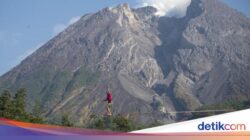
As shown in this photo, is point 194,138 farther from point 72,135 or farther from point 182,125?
point 72,135

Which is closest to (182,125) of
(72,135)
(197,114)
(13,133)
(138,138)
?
(197,114)

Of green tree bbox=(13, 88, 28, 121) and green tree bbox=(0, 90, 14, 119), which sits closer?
green tree bbox=(0, 90, 14, 119)

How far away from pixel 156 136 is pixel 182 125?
0.82m

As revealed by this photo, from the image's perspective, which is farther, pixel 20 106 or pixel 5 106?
pixel 20 106

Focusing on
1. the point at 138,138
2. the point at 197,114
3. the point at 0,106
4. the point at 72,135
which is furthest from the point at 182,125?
the point at 0,106

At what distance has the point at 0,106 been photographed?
127 feet

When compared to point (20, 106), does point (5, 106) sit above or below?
below

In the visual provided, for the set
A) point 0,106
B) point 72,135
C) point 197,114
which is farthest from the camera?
point 0,106

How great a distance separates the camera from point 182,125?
5.84m

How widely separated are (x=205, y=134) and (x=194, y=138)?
237 millimetres

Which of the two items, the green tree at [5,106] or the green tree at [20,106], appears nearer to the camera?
the green tree at [5,106]

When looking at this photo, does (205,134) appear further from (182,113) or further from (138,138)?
(182,113)

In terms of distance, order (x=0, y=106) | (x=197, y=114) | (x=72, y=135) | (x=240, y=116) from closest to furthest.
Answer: (x=72, y=135) → (x=240, y=116) → (x=197, y=114) → (x=0, y=106)

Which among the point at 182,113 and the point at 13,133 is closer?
the point at 13,133
